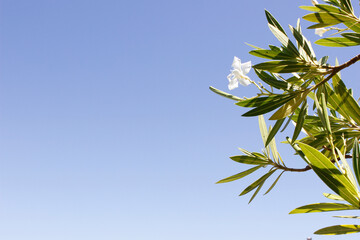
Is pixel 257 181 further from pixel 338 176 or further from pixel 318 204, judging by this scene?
pixel 338 176

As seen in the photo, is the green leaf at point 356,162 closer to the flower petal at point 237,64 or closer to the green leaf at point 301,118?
the green leaf at point 301,118

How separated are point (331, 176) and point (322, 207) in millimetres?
148

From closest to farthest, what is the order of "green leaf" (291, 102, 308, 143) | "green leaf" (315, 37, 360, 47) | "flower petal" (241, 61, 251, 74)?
1. "flower petal" (241, 61, 251, 74)
2. "green leaf" (291, 102, 308, 143)
3. "green leaf" (315, 37, 360, 47)

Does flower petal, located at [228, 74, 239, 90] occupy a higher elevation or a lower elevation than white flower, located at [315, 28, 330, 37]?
lower

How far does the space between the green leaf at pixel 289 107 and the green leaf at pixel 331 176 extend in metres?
0.49

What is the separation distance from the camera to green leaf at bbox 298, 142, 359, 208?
102 centimetres

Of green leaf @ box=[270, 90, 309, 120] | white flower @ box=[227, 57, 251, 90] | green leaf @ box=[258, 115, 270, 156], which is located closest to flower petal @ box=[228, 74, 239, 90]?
white flower @ box=[227, 57, 251, 90]

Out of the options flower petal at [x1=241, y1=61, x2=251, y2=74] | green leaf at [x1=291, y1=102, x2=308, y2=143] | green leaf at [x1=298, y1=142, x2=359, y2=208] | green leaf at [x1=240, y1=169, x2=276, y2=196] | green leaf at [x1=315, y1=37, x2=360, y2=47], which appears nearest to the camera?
green leaf at [x1=298, y1=142, x2=359, y2=208]

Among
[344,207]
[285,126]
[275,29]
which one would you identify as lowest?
[344,207]

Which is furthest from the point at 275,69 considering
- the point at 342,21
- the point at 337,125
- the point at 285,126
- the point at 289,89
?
the point at 337,125

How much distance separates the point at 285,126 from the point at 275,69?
10.9 inches

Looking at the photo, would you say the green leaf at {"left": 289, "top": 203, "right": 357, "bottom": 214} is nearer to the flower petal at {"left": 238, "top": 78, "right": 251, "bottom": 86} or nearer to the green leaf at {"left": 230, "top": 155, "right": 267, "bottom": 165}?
the flower petal at {"left": 238, "top": 78, "right": 251, "bottom": 86}

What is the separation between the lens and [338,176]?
102cm

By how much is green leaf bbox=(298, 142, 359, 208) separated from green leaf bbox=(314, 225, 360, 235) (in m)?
0.12
